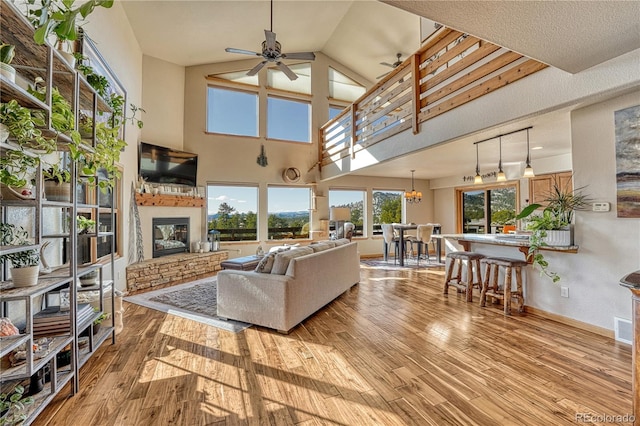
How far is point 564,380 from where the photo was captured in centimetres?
211

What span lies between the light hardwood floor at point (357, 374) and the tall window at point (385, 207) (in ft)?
17.4

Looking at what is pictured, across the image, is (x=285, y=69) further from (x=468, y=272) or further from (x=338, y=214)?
(x=468, y=272)

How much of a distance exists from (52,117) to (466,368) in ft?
10.8

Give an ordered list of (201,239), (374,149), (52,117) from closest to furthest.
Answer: (52,117) < (374,149) < (201,239)

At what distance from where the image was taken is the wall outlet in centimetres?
277

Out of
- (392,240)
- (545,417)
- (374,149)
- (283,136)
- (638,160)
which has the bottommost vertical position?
(545,417)

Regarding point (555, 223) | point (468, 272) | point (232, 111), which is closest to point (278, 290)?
point (468, 272)

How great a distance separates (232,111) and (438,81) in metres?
5.17

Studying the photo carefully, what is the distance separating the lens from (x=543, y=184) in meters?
5.85

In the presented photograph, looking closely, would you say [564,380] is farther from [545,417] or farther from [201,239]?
[201,239]

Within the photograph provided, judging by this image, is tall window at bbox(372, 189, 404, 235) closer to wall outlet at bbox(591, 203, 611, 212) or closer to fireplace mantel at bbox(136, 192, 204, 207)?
fireplace mantel at bbox(136, 192, 204, 207)

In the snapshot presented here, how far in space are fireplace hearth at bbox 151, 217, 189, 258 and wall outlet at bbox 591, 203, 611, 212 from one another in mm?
6635

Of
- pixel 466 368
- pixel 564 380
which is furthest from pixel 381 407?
pixel 564 380

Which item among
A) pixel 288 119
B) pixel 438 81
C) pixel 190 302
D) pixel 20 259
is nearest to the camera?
pixel 20 259
